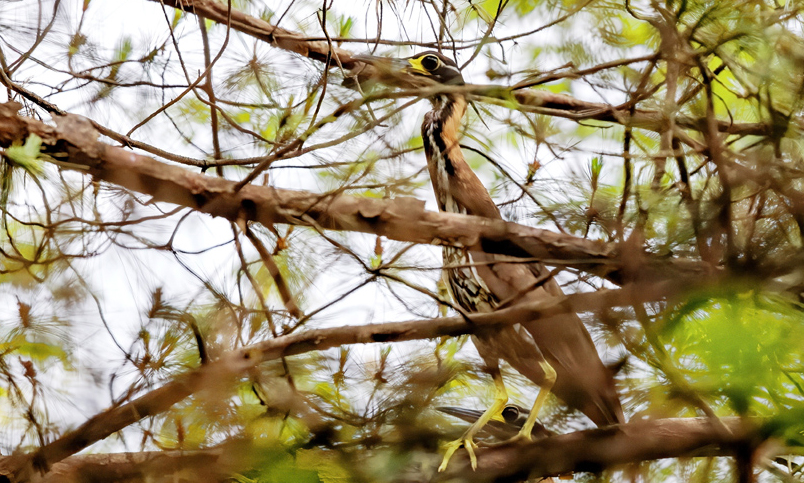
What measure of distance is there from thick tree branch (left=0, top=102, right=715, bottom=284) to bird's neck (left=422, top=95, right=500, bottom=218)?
348 mm

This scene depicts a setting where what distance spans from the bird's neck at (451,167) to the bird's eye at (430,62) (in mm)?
136

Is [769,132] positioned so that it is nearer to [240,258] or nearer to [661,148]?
[661,148]

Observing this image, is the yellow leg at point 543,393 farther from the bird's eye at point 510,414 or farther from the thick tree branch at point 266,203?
the bird's eye at point 510,414

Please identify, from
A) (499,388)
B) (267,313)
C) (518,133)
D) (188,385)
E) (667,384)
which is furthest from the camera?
(518,133)

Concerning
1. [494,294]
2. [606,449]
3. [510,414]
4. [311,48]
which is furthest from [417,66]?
[606,449]

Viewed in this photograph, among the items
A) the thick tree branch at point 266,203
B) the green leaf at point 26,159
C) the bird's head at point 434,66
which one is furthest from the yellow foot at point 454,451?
the bird's head at point 434,66

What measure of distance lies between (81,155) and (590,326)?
1.38 meters

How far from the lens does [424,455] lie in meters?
1.12

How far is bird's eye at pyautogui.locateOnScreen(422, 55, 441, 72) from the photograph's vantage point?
2529 millimetres

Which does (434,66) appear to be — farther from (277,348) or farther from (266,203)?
(277,348)

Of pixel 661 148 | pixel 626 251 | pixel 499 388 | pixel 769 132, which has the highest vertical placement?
pixel 661 148

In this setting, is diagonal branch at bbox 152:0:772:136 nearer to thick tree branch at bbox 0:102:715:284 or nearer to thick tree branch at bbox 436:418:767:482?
thick tree branch at bbox 0:102:715:284

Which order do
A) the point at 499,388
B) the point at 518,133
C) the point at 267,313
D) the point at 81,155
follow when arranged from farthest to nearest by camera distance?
the point at 518,133 < the point at 81,155 < the point at 267,313 < the point at 499,388

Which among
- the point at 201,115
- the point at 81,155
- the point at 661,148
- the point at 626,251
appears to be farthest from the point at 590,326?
the point at 201,115
